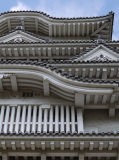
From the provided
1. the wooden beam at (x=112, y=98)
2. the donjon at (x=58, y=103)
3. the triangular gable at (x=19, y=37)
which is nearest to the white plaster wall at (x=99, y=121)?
the donjon at (x=58, y=103)

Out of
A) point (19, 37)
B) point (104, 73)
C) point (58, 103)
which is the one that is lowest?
point (58, 103)

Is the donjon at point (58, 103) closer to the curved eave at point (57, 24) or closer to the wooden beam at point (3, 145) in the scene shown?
the wooden beam at point (3, 145)

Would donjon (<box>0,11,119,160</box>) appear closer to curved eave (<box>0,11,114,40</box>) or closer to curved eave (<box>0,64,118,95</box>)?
curved eave (<box>0,64,118,95</box>)

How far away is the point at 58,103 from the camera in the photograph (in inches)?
412

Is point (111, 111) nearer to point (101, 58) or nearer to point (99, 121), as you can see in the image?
point (99, 121)

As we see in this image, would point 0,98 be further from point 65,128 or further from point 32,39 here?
point 32,39

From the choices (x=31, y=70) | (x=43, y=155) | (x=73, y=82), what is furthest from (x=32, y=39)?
(x=43, y=155)

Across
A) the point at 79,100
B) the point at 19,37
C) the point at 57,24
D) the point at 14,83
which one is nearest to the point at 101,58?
the point at 79,100

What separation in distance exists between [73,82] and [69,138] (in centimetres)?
243

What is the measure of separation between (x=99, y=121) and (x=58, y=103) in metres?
1.40

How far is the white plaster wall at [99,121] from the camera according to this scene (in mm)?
10122

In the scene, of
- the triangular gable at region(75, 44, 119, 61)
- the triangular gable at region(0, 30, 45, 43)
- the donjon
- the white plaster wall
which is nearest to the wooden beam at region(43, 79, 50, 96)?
→ the donjon

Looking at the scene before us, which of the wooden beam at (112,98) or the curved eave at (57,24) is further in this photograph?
the curved eave at (57,24)

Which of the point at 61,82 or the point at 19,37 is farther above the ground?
the point at 19,37
